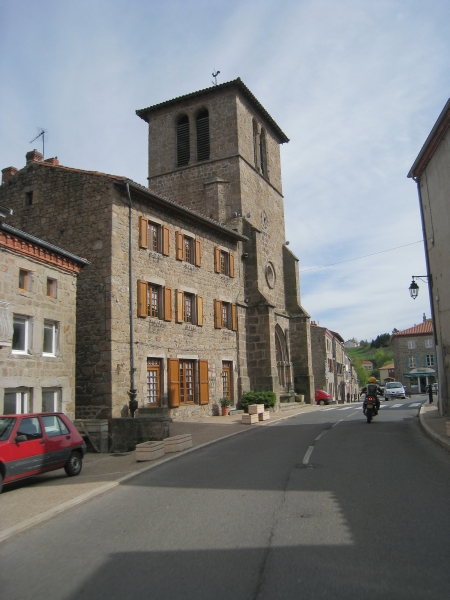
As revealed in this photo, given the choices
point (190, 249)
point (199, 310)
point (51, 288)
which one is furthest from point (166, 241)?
point (51, 288)

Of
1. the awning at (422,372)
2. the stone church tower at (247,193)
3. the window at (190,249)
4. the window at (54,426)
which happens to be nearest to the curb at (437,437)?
the window at (54,426)

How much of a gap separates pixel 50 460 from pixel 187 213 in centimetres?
1433

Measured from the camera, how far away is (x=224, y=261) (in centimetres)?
2566

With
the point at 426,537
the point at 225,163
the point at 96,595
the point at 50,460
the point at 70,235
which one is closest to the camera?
the point at 96,595

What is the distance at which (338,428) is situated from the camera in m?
15.9

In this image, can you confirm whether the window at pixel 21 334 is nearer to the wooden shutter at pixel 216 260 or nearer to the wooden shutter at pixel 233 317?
the wooden shutter at pixel 216 260

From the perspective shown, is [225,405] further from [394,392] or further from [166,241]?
[394,392]

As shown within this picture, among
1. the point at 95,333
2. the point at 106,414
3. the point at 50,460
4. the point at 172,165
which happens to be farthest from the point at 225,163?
the point at 50,460

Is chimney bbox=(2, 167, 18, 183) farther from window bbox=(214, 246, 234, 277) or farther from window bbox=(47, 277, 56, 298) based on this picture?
window bbox=(214, 246, 234, 277)

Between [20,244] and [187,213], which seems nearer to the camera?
[20,244]

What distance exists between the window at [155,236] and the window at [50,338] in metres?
5.97

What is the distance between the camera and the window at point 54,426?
1016 cm

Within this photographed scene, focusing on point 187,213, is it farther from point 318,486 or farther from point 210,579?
point 210,579

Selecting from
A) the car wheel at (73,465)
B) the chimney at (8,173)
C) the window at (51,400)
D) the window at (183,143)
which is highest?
the window at (183,143)
